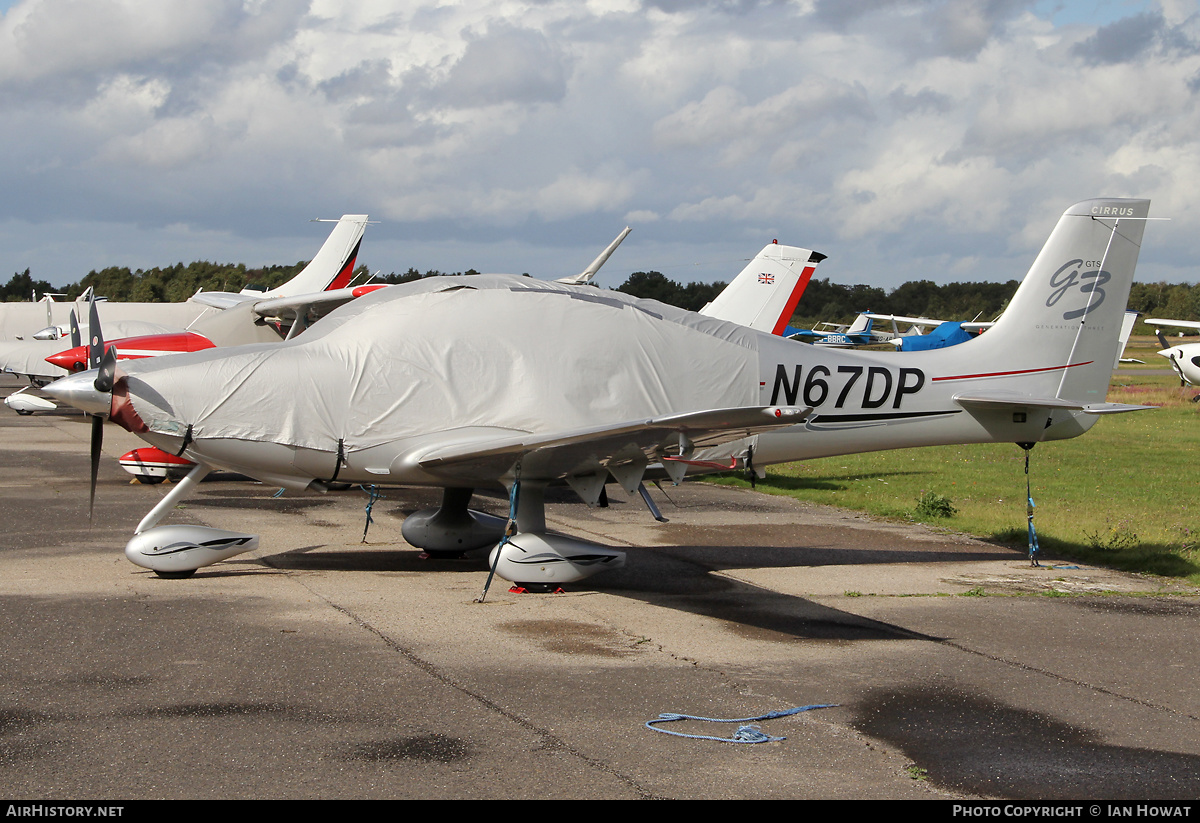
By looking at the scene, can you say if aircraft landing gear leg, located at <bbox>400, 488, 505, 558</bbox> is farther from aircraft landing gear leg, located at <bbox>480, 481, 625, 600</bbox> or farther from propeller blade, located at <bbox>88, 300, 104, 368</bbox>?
propeller blade, located at <bbox>88, 300, 104, 368</bbox>

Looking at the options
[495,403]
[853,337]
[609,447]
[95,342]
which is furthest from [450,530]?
[853,337]

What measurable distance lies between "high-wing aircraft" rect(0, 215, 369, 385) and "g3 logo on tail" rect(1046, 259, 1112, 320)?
31.1 feet

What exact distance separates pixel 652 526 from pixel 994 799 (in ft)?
27.7

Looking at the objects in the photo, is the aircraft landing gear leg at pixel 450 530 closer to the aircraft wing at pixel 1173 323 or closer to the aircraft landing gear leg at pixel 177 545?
the aircraft landing gear leg at pixel 177 545

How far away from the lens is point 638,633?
7.71m

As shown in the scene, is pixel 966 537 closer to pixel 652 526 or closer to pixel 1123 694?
pixel 652 526

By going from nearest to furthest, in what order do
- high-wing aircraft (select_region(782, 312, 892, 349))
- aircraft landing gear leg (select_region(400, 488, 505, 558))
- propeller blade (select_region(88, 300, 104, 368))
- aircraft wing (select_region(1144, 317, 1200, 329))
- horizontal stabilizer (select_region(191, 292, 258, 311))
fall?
propeller blade (select_region(88, 300, 104, 368))
aircraft landing gear leg (select_region(400, 488, 505, 558))
horizontal stabilizer (select_region(191, 292, 258, 311))
aircraft wing (select_region(1144, 317, 1200, 329))
high-wing aircraft (select_region(782, 312, 892, 349))

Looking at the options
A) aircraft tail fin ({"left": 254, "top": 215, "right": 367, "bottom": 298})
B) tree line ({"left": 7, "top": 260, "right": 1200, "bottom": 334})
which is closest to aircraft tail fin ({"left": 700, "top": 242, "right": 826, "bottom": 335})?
aircraft tail fin ({"left": 254, "top": 215, "right": 367, "bottom": 298})

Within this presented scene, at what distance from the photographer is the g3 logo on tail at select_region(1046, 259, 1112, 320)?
1111 cm

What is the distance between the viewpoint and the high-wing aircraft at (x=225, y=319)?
54.5 ft

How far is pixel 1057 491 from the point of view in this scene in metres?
16.2

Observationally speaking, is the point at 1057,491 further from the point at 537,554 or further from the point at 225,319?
the point at 225,319

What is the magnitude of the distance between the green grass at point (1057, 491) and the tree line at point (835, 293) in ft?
224
